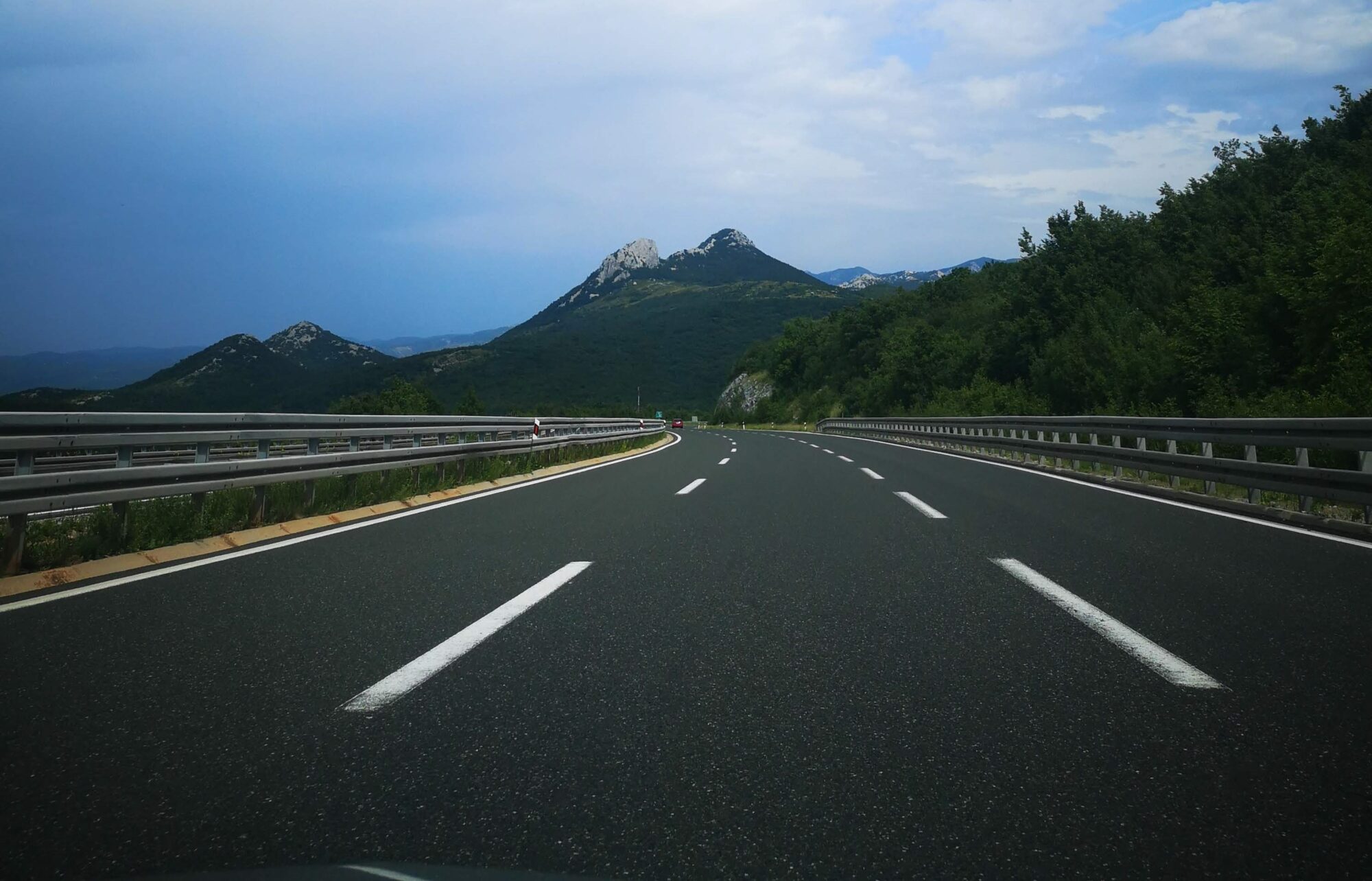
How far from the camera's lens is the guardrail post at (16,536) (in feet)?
19.9

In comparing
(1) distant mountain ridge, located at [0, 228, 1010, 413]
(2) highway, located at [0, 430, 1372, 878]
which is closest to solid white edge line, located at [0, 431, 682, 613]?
(2) highway, located at [0, 430, 1372, 878]

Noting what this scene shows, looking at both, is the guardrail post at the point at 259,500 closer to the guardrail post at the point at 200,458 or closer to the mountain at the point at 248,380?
the guardrail post at the point at 200,458

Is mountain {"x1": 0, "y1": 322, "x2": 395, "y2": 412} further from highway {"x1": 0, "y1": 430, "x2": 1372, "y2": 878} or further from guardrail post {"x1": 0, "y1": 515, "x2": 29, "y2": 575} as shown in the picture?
highway {"x1": 0, "y1": 430, "x2": 1372, "y2": 878}

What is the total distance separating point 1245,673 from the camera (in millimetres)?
3922

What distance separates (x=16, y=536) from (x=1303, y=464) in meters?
11.3

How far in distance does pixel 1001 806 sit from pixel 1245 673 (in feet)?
6.60

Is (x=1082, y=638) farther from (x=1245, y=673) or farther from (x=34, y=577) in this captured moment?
(x=34, y=577)

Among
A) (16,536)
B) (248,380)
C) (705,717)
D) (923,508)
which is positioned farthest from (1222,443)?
(248,380)

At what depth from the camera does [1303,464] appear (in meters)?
9.11

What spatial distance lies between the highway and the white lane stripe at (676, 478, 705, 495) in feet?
18.5

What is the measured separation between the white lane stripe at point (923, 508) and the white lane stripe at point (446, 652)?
4897mm

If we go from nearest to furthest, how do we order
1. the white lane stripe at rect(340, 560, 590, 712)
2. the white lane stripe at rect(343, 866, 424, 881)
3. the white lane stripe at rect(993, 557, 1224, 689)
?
the white lane stripe at rect(343, 866, 424, 881)
the white lane stripe at rect(340, 560, 590, 712)
the white lane stripe at rect(993, 557, 1224, 689)

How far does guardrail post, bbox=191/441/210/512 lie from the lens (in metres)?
7.93

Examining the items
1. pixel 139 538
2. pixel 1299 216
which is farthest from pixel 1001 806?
pixel 1299 216
